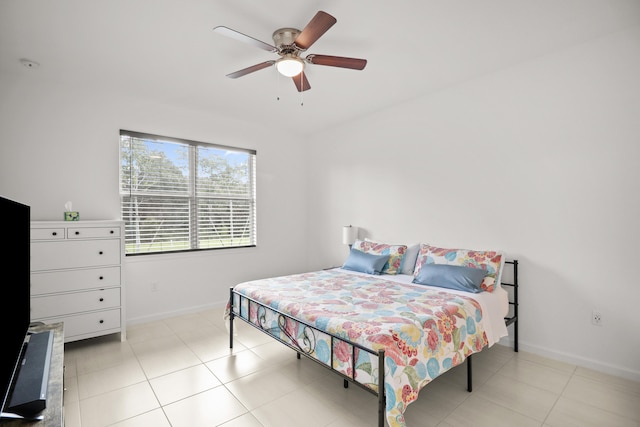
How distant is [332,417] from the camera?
204 cm

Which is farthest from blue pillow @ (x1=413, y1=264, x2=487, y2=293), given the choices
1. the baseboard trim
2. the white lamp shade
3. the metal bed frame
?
the white lamp shade

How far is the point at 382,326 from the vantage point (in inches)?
75.2

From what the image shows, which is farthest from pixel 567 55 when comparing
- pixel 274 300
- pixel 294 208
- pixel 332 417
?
pixel 294 208

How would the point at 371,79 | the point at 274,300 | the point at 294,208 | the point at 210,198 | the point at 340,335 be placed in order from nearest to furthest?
the point at 340,335 < the point at 274,300 < the point at 371,79 < the point at 210,198 < the point at 294,208

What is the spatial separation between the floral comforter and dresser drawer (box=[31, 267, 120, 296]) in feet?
4.46

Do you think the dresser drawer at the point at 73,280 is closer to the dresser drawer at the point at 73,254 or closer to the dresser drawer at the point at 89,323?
the dresser drawer at the point at 73,254

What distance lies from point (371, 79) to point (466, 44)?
3.13 ft

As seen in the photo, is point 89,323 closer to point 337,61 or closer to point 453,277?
point 337,61

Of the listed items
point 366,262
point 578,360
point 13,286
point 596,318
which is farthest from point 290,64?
point 578,360

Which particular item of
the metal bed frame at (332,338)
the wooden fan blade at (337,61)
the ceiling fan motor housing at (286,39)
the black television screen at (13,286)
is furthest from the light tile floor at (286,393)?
the ceiling fan motor housing at (286,39)

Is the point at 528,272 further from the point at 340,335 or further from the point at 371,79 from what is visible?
the point at 371,79

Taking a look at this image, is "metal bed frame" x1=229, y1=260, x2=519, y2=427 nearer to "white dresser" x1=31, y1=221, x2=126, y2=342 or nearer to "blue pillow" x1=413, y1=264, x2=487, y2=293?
"blue pillow" x1=413, y1=264, x2=487, y2=293

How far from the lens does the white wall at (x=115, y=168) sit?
312cm

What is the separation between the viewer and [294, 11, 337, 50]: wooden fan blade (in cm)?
187
